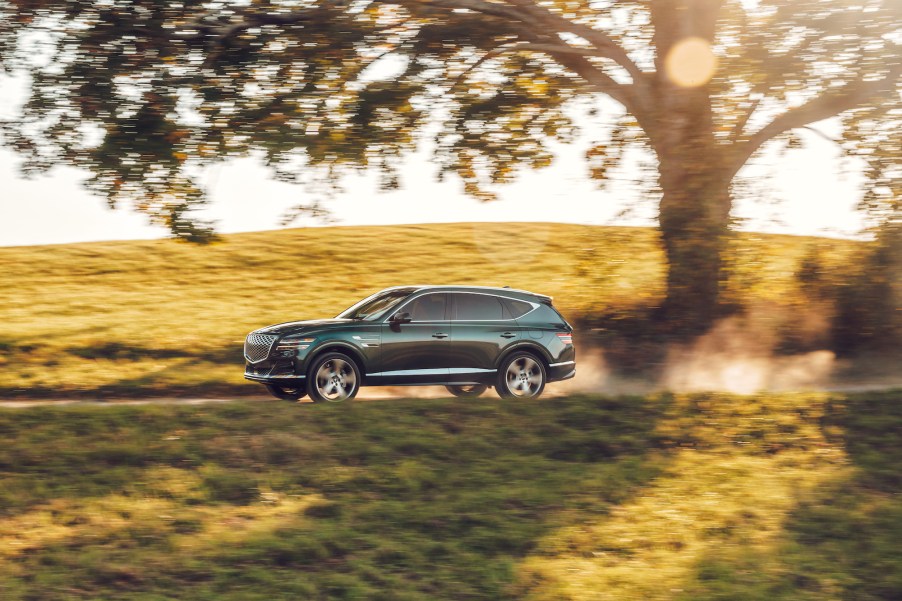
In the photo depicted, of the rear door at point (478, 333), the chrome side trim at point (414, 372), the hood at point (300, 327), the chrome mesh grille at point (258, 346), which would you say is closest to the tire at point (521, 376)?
the rear door at point (478, 333)

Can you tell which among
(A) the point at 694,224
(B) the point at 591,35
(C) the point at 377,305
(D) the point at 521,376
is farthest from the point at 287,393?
(B) the point at 591,35

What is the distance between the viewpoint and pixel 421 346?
1376cm

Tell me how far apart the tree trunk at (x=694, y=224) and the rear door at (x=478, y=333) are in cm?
426

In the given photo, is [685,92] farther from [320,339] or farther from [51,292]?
[51,292]

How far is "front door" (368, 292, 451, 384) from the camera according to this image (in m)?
13.6

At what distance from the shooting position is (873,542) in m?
8.70

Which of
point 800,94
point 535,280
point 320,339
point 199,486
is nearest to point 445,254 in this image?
point 535,280

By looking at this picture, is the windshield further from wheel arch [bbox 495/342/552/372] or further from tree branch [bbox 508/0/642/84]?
tree branch [bbox 508/0/642/84]

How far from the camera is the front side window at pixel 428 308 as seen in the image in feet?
45.6

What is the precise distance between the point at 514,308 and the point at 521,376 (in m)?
0.99

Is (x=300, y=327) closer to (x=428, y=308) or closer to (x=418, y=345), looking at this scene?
(x=418, y=345)

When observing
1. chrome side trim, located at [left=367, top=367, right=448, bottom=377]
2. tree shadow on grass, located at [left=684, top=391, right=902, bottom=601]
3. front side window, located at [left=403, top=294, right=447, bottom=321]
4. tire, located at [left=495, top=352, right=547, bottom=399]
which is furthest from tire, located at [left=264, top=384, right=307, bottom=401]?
tree shadow on grass, located at [left=684, top=391, right=902, bottom=601]

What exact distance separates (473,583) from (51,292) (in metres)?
23.9

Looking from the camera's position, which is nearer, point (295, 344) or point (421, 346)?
point (295, 344)
